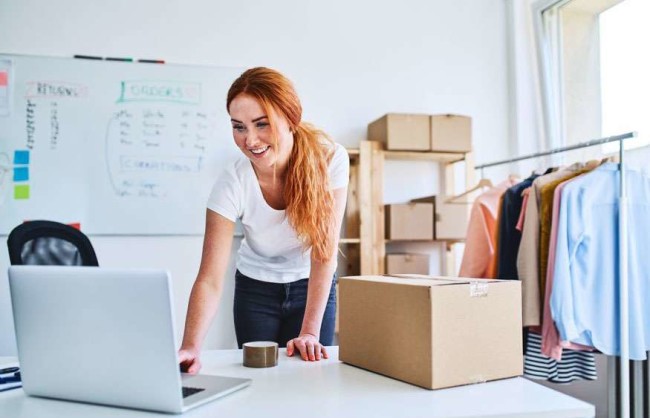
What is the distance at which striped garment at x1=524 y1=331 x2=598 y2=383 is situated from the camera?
2.36 meters

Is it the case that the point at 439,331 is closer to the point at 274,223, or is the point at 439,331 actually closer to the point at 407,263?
the point at 274,223

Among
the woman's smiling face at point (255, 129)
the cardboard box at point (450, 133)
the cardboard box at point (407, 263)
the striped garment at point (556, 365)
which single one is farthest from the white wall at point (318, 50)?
the woman's smiling face at point (255, 129)

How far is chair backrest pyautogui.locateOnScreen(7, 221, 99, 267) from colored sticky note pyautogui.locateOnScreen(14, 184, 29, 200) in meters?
1.01

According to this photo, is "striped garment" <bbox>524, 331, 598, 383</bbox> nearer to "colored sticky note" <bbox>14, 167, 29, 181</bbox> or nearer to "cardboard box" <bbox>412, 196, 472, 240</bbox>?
"cardboard box" <bbox>412, 196, 472, 240</bbox>

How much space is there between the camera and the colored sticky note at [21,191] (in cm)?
296

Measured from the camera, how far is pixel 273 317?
1.75 m

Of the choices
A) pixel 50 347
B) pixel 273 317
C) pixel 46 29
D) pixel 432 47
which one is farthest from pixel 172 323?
pixel 432 47

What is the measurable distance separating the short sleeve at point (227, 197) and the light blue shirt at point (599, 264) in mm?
1252

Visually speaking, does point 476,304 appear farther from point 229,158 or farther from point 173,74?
point 173,74

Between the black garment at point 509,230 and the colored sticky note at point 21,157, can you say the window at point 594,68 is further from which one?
the colored sticky note at point 21,157

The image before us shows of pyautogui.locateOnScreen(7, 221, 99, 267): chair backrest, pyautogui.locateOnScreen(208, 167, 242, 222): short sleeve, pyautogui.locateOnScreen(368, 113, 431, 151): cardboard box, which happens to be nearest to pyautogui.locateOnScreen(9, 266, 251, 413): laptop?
pyautogui.locateOnScreen(208, 167, 242, 222): short sleeve

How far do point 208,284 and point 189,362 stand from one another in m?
0.28

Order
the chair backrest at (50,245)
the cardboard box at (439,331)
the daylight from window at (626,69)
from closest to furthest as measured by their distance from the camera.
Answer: the cardboard box at (439,331), the chair backrest at (50,245), the daylight from window at (626,69)

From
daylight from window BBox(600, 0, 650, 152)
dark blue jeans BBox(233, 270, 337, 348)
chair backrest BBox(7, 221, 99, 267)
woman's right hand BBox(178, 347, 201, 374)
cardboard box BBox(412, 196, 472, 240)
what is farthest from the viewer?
cardboard box BBox(412, 196, 472, 240)
